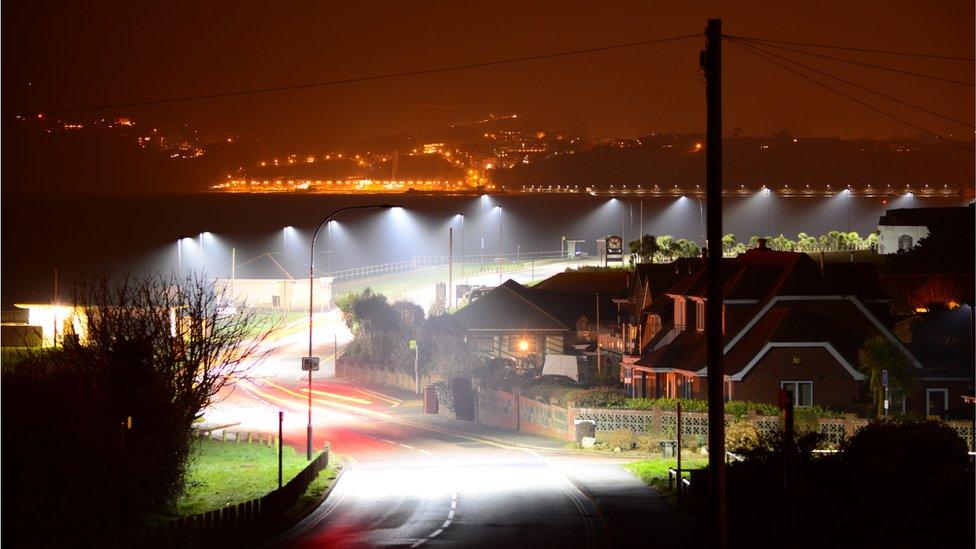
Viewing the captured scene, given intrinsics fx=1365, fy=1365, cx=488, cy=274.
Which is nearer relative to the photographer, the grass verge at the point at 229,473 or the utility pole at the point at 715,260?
the utility pole at the point at 715,260

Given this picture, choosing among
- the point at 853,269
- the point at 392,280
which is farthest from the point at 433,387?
the point at 392,280

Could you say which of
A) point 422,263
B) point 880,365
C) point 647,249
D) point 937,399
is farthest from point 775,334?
point 422,263

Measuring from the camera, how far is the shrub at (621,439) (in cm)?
4044

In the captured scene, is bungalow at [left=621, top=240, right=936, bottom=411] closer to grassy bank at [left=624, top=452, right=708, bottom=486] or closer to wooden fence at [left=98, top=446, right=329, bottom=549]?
grassy bank at [left=624, top=452, right=708, bottom=486]

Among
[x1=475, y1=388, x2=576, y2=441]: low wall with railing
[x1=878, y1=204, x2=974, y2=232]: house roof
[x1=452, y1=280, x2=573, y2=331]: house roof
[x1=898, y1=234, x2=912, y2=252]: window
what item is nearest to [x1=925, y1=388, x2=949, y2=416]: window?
[x1=475, y1=388, x2=576, y2=441]: low wall with railing

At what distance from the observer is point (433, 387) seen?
54.2 meters

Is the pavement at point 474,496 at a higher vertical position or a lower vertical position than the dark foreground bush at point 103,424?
lower

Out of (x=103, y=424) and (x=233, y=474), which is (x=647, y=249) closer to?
(x=233, y=474)

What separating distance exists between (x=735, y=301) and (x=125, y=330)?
24303 millimetres

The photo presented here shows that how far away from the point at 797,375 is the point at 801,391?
1.77 ft

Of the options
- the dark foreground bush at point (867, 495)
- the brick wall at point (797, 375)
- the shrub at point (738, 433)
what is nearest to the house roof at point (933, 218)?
the brick wall at point (797, 375)

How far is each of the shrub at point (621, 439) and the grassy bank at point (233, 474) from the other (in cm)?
846

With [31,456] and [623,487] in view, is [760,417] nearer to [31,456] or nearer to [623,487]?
[623,487]

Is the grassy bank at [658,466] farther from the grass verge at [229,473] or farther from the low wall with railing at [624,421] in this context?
the grass verge at [229,473]
